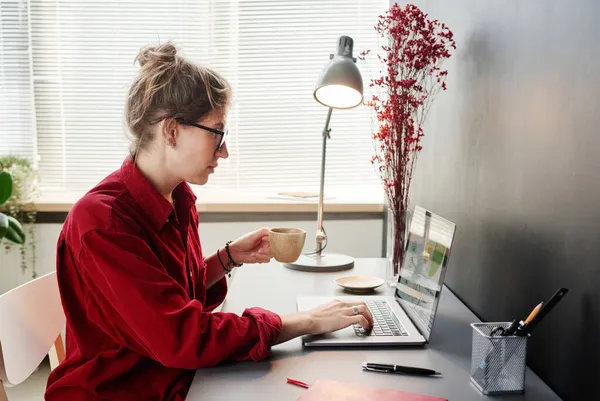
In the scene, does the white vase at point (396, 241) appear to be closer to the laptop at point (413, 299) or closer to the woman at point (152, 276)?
the laptop at point (413, 299)

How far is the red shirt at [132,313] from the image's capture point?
3.54 feet

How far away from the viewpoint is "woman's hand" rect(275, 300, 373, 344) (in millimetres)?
1186

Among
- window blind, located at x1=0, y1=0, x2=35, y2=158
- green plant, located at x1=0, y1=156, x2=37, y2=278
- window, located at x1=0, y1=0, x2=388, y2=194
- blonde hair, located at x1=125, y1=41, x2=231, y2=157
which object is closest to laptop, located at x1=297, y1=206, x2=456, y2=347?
blonde hair, located at x1=125, y1=41, x2=231, y2=157

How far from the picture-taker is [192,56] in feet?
10.1

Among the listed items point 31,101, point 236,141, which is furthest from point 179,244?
point 31,101

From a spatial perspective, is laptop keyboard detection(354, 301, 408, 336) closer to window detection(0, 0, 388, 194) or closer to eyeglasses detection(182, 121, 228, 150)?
eyeglasses detection(182, 121, 228, 150)

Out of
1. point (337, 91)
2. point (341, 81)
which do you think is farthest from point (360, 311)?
point (337, 91)

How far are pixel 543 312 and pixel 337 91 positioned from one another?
46.1 inches

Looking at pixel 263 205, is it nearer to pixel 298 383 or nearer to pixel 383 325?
pixel 383 325

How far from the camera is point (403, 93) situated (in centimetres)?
163

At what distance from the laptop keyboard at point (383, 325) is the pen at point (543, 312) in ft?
1.05

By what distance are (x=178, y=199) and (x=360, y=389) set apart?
2.47 feet

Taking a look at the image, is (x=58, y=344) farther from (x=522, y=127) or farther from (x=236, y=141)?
(x=236, y=141)

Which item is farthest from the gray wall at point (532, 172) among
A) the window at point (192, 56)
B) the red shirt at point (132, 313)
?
the window at point (192, 56)
